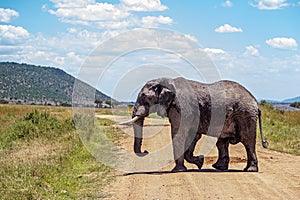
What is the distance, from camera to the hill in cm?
10675

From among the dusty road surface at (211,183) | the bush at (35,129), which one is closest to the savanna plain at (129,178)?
the dusty road surface at (211,183)

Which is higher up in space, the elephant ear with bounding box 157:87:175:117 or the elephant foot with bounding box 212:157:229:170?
the elephant ear with bounding box 157:87:175:117

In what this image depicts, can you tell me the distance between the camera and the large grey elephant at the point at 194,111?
45.0 ft

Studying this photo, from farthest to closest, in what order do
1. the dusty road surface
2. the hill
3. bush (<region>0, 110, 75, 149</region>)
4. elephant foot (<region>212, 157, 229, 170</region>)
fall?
the hill < bush (<region>0, 110, 75, 149</region>) < elephant foot (<region>212, 157, 229, 170</region>) < the dusty road surface

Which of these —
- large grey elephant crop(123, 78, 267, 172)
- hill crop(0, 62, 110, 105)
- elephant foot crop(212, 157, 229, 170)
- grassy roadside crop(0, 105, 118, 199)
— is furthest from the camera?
hill crop(0, 62, 110, 105)

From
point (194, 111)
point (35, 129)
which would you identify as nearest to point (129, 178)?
point (194, 111)

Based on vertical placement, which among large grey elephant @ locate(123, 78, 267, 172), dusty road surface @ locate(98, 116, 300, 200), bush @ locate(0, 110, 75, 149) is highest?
large grey elephant @ locate(123, 78, 267, 172)

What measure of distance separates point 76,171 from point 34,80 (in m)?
114

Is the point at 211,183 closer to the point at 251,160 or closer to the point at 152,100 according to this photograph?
the point at 251,160

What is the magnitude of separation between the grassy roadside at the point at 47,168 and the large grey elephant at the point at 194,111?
1975mm

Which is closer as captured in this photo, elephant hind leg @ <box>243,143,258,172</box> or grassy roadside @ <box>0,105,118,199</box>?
grassy roadside @ <box>0,105,118,199</box>

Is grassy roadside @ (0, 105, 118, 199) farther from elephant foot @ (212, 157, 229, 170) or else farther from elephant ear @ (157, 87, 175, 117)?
elephant foot @ (212, 157, 229, 170)

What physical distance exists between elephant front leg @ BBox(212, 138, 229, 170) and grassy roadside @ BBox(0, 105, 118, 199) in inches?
114

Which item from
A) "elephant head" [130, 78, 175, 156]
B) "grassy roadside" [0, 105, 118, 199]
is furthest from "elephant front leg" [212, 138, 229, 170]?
"grassy roadside" [0, 105, 118, 199]
